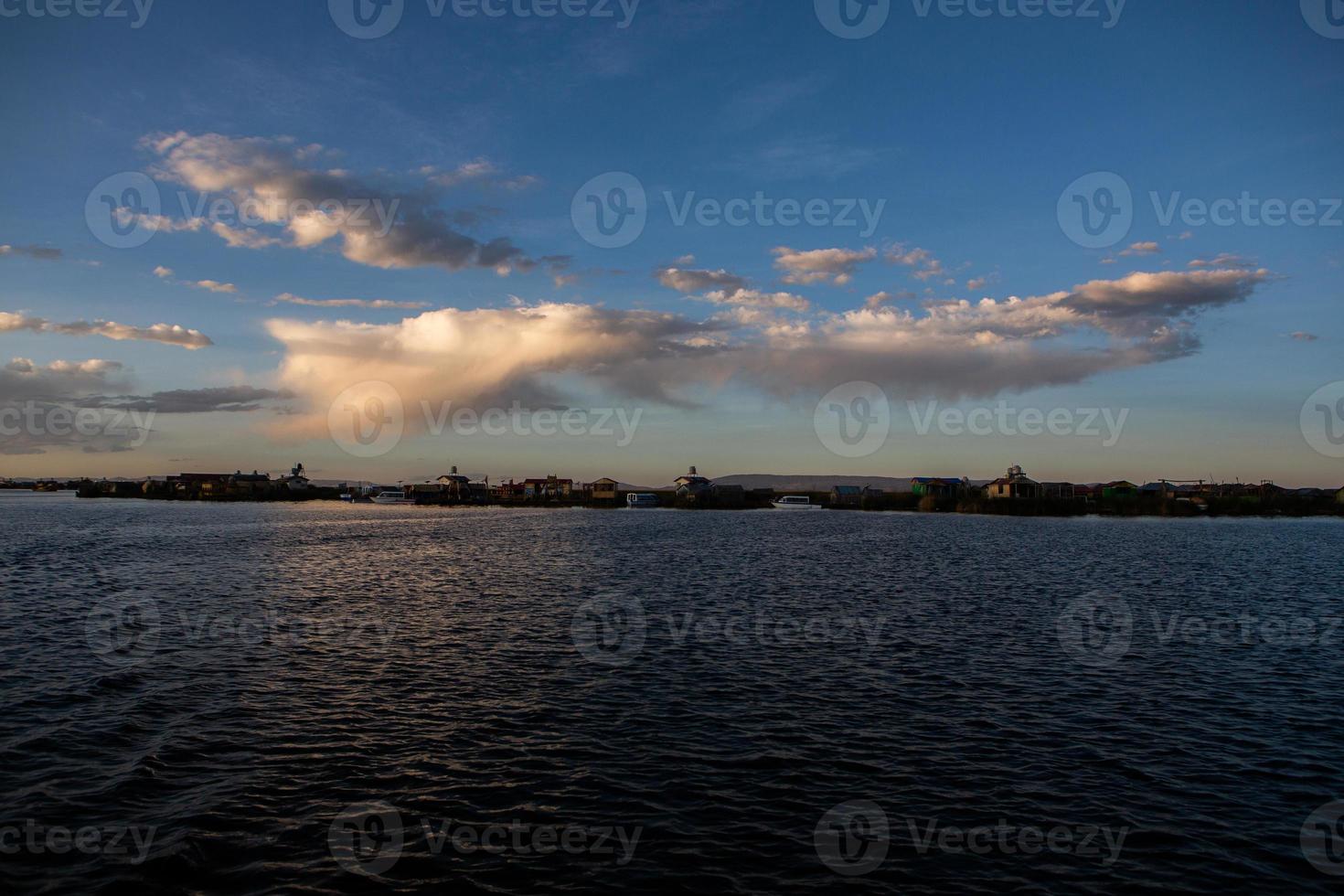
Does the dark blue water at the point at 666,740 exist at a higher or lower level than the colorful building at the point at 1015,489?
lower

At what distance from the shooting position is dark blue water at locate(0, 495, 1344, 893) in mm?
14555

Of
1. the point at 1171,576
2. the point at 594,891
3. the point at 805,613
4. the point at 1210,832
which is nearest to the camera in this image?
the point at 594,891

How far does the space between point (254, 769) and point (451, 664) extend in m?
11.2

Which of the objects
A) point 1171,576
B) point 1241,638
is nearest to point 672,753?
point 1241,638

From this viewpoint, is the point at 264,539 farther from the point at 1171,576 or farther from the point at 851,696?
the point at 1171,576

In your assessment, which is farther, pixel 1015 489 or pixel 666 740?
pixel 1015 489

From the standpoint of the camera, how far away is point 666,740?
21141 mm

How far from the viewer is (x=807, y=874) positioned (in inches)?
558

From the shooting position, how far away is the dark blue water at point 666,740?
47.8 feet

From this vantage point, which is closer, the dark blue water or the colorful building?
the dark blue water

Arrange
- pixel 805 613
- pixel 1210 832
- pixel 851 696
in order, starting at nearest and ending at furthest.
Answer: pixel 1210 832, pixel 851 696, pixel 805 613

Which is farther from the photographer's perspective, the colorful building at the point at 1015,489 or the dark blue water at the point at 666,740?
the colorful building at the point at 1015,489

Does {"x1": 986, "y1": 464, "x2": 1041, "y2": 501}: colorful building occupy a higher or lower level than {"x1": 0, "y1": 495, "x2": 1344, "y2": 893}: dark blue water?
higher

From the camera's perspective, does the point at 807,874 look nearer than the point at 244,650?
Yes
